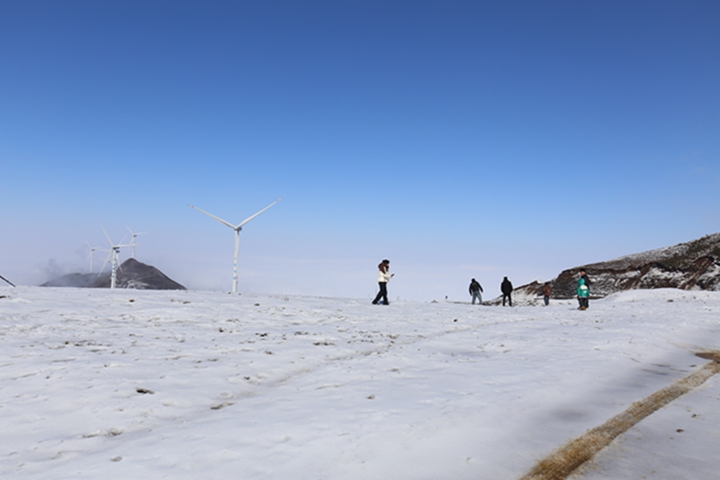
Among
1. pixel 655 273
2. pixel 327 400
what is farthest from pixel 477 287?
pixel 655 273

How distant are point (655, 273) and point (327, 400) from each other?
212 feet

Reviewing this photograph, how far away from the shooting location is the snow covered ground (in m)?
5.14

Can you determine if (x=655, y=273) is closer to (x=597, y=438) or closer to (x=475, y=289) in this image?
(x=475, y=289)

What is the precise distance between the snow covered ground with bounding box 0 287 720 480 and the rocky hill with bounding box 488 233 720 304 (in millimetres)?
48941

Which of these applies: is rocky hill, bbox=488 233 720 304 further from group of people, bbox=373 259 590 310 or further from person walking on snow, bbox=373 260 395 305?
person walking on snow, bbox=373 260 395 305

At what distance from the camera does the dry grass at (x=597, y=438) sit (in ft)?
15.9

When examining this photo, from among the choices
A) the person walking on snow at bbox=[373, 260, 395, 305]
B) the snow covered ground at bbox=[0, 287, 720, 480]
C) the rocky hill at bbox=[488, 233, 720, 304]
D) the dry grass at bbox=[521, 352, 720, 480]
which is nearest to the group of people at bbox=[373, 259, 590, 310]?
the person walking on snow at bbox=[373, 260, 395, 305]

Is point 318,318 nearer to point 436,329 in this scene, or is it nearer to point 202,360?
point 436,329

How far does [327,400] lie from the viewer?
24.1ft

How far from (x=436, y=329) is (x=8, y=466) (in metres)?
12.9

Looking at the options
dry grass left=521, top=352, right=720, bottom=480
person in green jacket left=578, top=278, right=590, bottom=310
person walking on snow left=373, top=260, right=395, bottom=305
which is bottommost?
dry grass left=521, top=352, right=720, bottom=480

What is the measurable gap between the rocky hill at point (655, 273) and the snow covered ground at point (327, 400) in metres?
48.9

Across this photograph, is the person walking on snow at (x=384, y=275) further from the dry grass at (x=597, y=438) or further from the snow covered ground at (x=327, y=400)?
the dry grass at (x=597, y=438)

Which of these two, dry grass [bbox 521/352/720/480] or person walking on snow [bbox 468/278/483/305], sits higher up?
person walking on snow [bbox 468/278/483/305]
